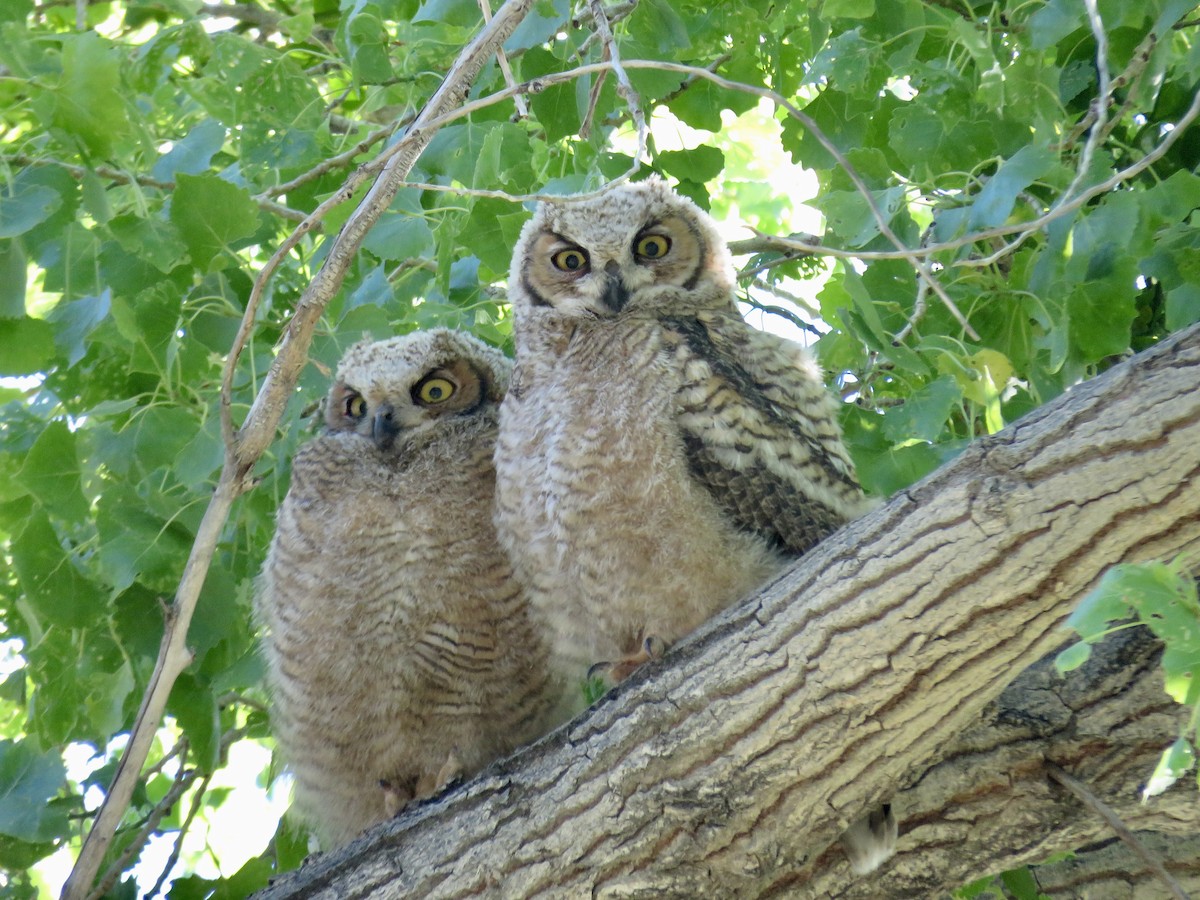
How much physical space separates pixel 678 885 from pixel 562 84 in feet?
7.10

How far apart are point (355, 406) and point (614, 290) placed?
773 mm

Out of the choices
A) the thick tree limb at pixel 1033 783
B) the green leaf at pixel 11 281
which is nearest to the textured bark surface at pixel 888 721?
the thick tree limb at pixel 1033 783

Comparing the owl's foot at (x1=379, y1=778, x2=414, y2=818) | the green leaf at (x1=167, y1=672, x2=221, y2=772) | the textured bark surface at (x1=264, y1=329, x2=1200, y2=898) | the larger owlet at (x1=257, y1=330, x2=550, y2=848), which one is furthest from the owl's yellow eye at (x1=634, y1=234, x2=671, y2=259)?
the green leaf at (x1=167, y1=672, x2=221, y2=772)

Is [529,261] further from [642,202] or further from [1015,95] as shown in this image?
Answer: [1015,95]

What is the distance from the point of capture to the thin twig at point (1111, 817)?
2195mm

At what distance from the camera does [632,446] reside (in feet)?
8.75

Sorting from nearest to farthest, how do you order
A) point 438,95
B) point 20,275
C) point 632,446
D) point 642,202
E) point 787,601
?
point 787,601 → point 438,95 → point 632,446 → point 20,275 → point 642,202

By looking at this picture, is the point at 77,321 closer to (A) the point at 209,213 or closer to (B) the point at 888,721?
(A) the point at 209,213

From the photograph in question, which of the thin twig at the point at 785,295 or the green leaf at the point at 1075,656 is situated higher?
the green leaf at the point at 1075,656

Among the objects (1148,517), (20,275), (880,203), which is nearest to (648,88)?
(880,203)

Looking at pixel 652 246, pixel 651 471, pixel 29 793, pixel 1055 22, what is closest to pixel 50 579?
pixel 29 793

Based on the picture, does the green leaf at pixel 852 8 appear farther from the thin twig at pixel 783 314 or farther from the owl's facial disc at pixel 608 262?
the thin twig at pixel 783 314

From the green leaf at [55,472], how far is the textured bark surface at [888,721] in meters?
1.08

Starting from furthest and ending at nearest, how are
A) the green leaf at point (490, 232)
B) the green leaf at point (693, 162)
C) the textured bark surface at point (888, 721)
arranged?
the green leaf at point (693, 162) < the green leaf at point (490, 232) < the textured bark surface at point (888, 721)
